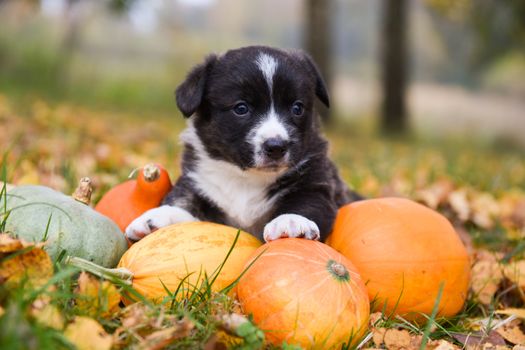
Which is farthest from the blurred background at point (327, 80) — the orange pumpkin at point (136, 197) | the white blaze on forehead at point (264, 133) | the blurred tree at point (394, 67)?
the white blaze on forehead at point (264, 133)

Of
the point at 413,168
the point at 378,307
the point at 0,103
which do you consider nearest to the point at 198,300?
the point at 378,307

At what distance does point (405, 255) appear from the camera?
2770mm

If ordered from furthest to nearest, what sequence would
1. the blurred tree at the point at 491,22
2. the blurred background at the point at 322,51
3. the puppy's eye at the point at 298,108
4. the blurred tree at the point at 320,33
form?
the blurred tree at the point at 491,22
the blurred tree at the point at 320,33
the blurred background at the point at 322,51
the puppy's eye at the point at 298,108

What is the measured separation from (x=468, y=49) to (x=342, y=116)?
211 inches

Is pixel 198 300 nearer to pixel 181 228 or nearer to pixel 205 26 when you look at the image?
pixel 181 228

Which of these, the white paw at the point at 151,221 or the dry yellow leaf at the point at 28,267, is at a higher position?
the dry yellow leaf at the point at 28,267

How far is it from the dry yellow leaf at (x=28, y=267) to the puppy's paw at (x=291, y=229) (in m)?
0.97

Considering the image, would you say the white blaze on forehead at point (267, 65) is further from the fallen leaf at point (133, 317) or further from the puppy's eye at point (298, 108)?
the fallen leaf at point (133, 317)

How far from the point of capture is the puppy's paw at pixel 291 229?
104 inches

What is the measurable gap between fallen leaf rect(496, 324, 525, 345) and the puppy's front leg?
0.91 meters

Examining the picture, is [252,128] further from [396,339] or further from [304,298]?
[396,339]

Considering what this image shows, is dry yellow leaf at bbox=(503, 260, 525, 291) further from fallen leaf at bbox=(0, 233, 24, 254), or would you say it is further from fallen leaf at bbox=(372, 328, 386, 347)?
fallen leaf at bbox=(0, 233, 24, 254)

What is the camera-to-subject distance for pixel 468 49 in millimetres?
17969

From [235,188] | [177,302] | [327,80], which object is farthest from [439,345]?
[327,80]
